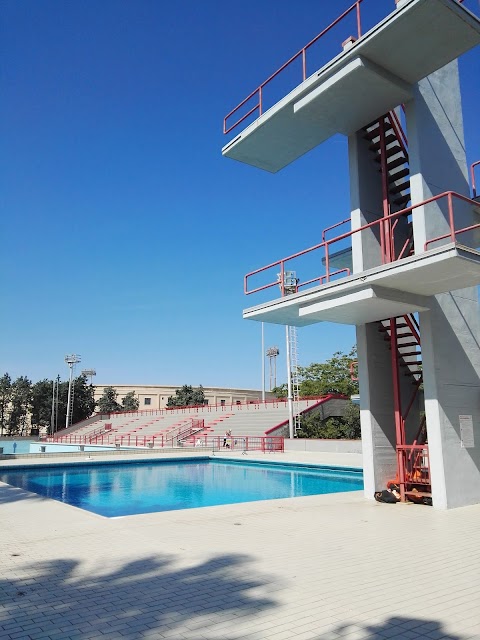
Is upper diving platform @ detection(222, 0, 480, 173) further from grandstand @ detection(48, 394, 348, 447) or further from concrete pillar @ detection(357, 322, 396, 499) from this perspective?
grandstand @ detection(48, 394, 348, 447)

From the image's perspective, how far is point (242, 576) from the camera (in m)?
5.17

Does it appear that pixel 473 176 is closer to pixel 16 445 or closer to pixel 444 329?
pixel 444 329

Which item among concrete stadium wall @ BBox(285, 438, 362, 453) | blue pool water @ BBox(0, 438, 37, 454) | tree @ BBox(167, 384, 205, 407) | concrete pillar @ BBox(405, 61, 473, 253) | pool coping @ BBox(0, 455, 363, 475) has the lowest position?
blue pool water @ BBox(0, 438, 37, 454)

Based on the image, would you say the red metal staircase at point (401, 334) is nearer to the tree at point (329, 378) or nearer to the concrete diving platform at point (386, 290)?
the concrete diving platform at point (386, 290)

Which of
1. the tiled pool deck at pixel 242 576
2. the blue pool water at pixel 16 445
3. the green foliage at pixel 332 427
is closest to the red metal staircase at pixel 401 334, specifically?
the tiled pool deck at pixel 242 576

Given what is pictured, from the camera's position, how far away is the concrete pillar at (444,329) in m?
9.32

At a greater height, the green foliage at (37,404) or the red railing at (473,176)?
the red railing at (473,176)

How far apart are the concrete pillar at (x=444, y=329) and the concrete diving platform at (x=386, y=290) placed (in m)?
0.68

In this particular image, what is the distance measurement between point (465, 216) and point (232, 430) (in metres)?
27.4

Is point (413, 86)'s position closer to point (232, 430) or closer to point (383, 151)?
point (383, 151)

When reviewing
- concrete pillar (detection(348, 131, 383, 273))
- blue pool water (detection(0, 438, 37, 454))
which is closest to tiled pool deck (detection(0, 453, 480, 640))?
concrete pillar (detection(348, 131, 383, 273))

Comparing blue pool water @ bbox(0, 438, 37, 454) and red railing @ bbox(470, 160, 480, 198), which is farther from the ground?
red railing @ bbox(470, 160, 480, 198)

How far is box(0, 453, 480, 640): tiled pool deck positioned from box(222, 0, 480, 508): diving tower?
1843mm

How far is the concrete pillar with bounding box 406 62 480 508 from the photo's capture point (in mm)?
9320
